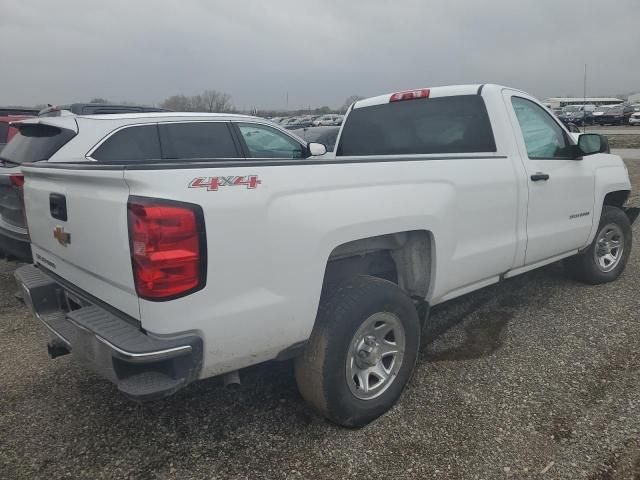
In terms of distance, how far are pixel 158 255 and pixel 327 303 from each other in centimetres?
95

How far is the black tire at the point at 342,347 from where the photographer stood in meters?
2.44

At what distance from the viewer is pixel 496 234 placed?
3348 millimetres

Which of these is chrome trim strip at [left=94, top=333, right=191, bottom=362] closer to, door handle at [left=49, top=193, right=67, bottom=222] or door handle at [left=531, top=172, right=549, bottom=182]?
door handle at [left=49, top=193, right=67, bottom=222]

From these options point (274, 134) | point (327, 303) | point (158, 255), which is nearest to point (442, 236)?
point (327, 303)

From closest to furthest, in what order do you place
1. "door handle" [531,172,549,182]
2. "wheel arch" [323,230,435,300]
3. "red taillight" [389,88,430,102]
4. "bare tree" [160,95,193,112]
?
"wheel arch" [323,230,435,300] → "door handle" [531,172,549,182] → "red taillight" [389,88,430,102] → "bare tree" [160,95,193,112]

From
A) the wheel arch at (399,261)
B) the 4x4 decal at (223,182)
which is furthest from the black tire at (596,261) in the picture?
the 4x4 decal at (223,182)

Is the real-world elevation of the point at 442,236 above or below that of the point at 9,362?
above

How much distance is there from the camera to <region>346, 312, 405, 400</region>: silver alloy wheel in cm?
263

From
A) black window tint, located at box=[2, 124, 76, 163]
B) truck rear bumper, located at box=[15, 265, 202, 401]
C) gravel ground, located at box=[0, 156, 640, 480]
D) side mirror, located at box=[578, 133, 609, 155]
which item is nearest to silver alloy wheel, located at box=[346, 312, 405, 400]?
gravel ground, located at box=[0, 156, 640, 480]

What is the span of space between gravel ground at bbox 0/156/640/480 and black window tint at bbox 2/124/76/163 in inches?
64.0

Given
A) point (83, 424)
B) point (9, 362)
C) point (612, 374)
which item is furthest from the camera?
point (9, 362)

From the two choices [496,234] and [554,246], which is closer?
[496,234]

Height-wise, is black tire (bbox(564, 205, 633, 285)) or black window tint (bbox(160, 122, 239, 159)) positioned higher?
black window tint (bbox(160, 122, 239, 159))

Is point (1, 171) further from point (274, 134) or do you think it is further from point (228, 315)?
point (228, 315)
